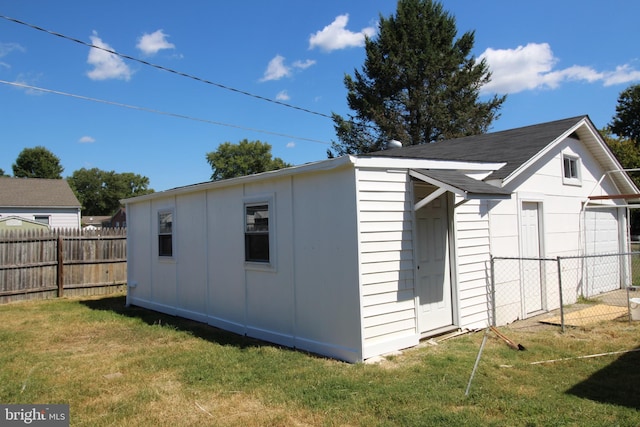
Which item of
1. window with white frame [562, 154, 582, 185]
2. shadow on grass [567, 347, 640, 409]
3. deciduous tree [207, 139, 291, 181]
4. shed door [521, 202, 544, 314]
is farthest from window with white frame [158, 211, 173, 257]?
deciduous tree [207, 139, 291, 181]

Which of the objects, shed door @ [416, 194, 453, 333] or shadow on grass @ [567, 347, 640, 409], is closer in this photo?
shadow on grass @ [567, 347, 640, 409]

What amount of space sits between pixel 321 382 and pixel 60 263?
10829mm

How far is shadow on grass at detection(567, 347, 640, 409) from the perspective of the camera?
4.11 metres

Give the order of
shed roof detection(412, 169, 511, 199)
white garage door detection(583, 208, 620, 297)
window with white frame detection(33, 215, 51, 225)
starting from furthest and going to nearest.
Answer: window with white frame detection(33, 215, 51, 225) → white garage door detection(583, 208, 620, 297) → shed roof detection(412, 169, 511, 199)

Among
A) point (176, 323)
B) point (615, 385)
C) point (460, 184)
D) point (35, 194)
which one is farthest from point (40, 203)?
point (615, 385)

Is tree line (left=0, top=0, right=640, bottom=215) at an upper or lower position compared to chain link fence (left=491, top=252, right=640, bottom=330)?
upper

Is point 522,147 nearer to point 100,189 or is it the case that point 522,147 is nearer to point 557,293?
point 557,293

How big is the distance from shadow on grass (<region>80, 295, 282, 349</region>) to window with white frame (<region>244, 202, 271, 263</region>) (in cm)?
125

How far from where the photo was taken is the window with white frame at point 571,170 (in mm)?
9492

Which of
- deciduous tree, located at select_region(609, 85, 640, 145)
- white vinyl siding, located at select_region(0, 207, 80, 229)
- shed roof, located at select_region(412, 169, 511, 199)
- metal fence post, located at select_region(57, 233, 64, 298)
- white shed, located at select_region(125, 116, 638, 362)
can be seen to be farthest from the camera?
deciduous tree, located at select_region(609, 85, 640, 145)

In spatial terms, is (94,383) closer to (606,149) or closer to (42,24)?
(42,24)

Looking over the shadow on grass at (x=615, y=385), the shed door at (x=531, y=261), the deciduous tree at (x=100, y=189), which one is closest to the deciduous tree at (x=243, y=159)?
the deciduous tree at (x=100, y=189)

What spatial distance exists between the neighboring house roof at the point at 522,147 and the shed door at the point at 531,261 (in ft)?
3.18

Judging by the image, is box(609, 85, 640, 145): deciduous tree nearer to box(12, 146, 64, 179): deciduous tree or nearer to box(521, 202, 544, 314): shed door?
box(521, 202, 544, 314): shed door
